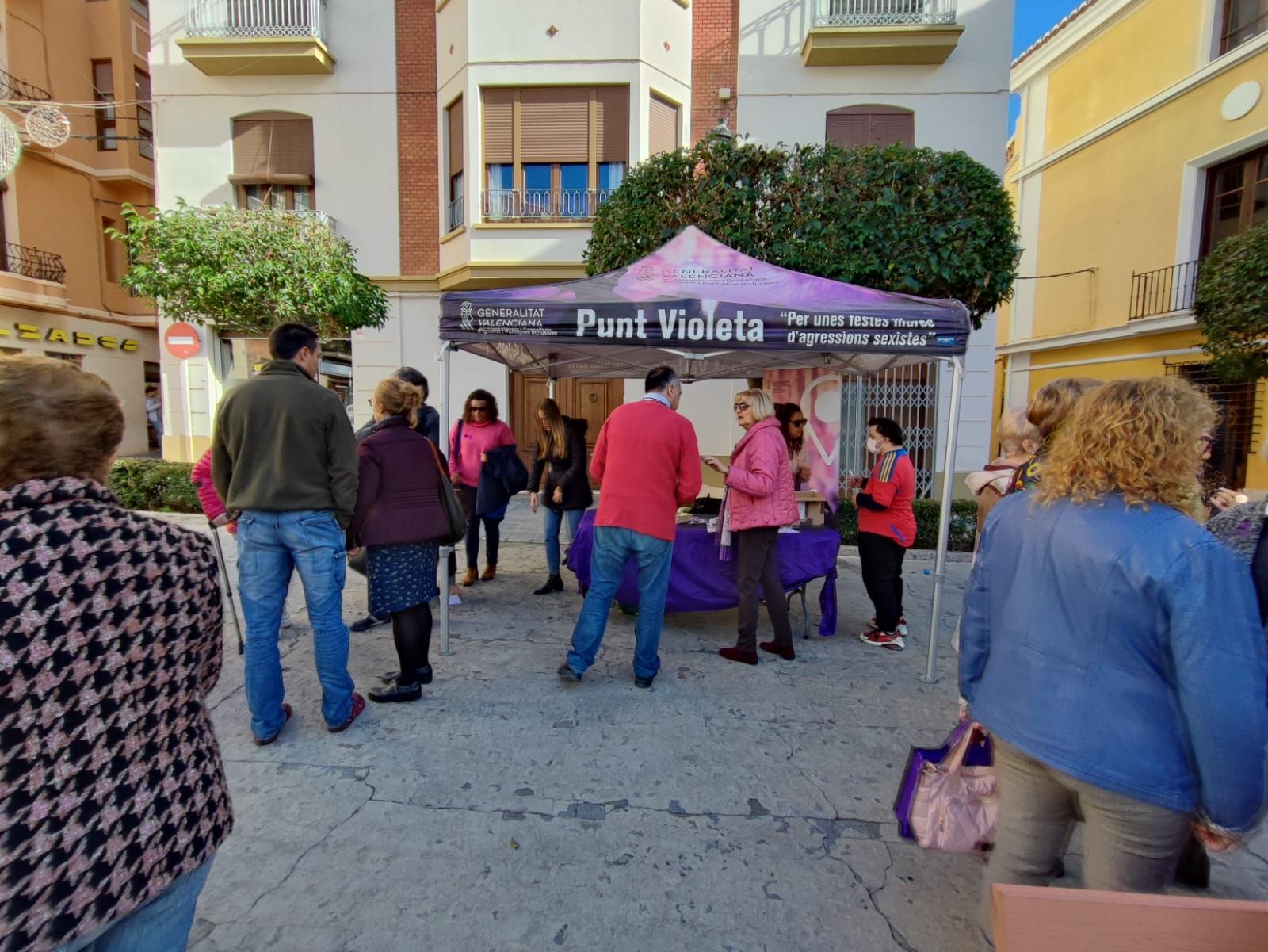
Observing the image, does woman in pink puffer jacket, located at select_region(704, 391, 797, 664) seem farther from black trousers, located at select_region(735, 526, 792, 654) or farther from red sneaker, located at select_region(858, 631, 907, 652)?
red sneaker, located at select_region(858, 631, 907, 652)

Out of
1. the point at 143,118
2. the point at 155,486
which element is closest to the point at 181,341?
the point at 155,486

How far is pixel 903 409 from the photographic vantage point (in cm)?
1048

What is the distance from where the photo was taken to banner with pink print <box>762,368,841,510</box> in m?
6.16

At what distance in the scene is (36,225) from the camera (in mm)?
15156

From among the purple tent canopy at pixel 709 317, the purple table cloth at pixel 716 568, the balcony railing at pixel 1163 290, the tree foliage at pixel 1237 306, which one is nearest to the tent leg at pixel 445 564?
the purple tent canopy at pixel 709 317

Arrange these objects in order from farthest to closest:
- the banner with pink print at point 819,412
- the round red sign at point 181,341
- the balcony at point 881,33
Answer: the balcony at point 881,33, the round red sign at point 181,341, the banner with pink print at point 819,412

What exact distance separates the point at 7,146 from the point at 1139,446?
13.6m

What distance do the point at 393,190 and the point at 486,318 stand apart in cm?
921

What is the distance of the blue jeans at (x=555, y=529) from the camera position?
18.7ft

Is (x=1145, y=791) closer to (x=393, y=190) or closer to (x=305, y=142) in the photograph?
(x=393, y=190)

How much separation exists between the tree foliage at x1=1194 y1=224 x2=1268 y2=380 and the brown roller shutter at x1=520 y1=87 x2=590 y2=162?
858cm

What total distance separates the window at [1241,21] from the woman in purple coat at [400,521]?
15.7 meters

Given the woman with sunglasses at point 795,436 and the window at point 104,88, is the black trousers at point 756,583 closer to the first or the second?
the woman with sunglasses at point 795,436

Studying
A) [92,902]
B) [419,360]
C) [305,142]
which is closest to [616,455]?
[92,902]
